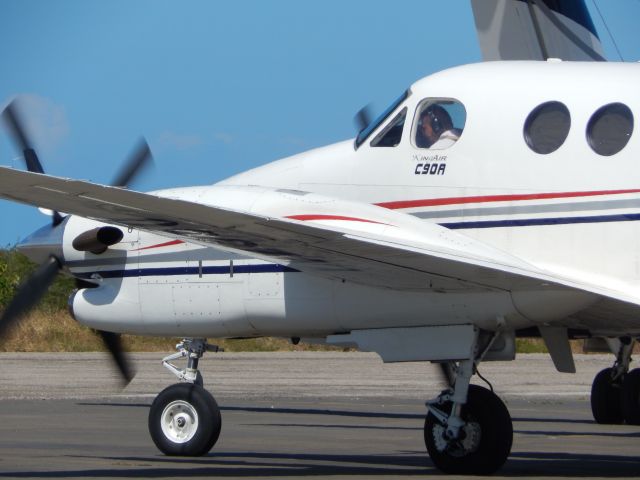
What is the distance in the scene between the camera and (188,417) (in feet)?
47.2

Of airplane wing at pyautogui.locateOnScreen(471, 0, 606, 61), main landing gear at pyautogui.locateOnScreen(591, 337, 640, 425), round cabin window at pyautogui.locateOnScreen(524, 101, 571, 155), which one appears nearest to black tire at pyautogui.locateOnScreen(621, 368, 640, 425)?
main landing gear at pyautogui.locateOnScreen(591, 337, 640, 425)

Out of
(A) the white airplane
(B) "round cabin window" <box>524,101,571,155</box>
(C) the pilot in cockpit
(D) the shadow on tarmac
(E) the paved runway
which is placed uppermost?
(B) "round cabin window" <box>524,101,571,155</box>

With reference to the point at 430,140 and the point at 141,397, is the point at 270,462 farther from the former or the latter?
the point at 141,397

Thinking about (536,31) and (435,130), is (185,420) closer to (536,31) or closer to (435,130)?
(435,130)

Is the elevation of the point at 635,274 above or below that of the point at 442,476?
above

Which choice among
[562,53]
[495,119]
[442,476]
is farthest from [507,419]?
[562,53]

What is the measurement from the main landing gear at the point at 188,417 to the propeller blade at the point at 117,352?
2.87ft

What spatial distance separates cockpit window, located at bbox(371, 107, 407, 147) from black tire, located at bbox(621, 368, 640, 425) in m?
9.16

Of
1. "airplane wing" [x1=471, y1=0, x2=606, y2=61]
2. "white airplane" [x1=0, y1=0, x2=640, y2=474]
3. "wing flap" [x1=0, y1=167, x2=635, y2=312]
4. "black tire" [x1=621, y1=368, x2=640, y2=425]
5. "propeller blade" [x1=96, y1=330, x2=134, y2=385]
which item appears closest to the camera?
"wing flap" [x1=0, y1=167, x2=635, y2=312]

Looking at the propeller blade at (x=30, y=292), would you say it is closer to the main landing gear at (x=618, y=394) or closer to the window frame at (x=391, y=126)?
the window frame at (x=391, y=126)

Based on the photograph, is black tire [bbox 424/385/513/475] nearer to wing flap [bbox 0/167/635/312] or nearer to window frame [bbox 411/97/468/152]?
wing flap [bbox 0/167/635/312]

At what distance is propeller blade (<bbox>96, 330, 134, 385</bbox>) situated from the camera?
598 inches

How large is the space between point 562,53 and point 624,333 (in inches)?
348

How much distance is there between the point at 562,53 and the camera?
70.5 feet
